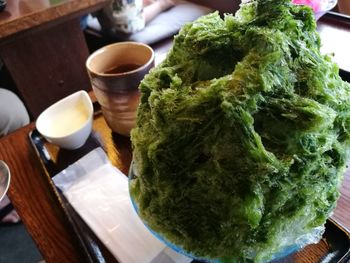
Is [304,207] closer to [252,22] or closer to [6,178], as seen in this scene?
[252,22]

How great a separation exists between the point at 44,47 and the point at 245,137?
133 centimetres

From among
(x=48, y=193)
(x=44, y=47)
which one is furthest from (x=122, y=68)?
(x=44, y=47)

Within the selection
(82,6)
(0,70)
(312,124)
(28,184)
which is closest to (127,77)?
(28,184)

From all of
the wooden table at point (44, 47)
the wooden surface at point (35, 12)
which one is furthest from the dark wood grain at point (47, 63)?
the wooden surface at point (35, 12)

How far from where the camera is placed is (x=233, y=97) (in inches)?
16.1

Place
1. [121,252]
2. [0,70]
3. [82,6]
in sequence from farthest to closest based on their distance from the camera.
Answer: [0,70] → [82,6] → [121,252]

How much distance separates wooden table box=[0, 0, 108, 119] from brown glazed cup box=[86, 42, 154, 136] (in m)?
0.57

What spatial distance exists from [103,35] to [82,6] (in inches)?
26.3

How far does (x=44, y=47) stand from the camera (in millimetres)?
1486

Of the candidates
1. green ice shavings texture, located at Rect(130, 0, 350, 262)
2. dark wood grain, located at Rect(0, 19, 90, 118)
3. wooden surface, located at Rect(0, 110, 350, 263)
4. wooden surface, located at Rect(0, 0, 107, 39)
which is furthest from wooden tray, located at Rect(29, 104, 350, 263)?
dark wood grain, located at Rect(0, 19, 90, 118)

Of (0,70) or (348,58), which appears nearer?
(348,58)

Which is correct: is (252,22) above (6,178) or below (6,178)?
above

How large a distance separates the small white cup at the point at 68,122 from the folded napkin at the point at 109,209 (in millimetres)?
60

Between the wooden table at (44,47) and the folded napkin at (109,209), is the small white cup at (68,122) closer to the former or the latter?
the folded napkin at (109,209)
